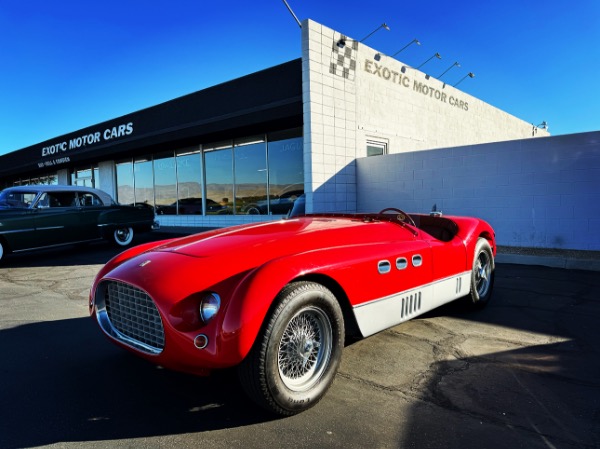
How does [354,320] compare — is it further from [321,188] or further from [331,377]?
[321,188]

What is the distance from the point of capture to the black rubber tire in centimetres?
1045

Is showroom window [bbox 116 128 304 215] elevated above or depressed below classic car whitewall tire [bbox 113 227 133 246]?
above

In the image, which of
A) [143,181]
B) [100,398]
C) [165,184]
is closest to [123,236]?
[165,184]

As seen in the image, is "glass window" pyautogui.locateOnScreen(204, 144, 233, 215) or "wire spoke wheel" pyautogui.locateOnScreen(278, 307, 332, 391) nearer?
"wire spoke wheel" pyautogui.locateOnScreen(278, 307, 332, 391)

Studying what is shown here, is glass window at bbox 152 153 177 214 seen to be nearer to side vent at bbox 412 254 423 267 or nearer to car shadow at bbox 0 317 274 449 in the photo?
car shadow at bbox 0 317 274 449

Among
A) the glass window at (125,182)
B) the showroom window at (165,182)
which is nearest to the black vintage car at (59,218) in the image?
the showroom window at (165,182)

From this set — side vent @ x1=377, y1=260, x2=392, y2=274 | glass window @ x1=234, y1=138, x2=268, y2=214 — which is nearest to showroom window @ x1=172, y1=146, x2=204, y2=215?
glass window @ x1=234, y1=138, x2=268, y2=214

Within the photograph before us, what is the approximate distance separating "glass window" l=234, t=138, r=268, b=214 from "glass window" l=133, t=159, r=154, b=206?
5.37 m

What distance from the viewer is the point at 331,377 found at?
258 cm

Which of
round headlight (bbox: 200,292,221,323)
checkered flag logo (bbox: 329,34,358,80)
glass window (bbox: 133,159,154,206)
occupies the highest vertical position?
checkered flag logo (bbox: 329,34,358,80)

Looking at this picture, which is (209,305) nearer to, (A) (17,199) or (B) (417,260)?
(B) (417,260)

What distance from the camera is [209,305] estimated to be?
2227 mm

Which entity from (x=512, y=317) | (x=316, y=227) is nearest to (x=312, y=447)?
(x=316, y=227)

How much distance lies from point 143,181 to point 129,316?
53.1 ft
